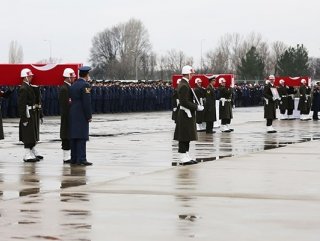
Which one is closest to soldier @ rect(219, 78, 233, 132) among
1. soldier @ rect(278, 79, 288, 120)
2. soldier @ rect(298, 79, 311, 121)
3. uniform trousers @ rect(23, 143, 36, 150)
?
soldier @ rect(278, 79, 288, 120)

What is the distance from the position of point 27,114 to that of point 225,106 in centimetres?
1292

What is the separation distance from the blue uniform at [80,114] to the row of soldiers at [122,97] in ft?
89.0

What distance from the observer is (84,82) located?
1778cm

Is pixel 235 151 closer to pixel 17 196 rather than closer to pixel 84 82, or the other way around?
pixel 84 82

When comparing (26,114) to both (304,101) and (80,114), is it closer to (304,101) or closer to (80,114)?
(80,114)

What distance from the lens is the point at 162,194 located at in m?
13.3

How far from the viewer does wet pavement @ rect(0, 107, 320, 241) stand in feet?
33.4

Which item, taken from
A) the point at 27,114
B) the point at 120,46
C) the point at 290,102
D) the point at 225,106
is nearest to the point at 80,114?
the point at 27,114

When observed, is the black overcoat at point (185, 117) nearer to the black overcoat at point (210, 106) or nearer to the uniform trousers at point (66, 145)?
the uniform trousers at point (66, 145)

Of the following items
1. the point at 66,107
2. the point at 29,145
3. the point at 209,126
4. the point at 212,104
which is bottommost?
the point at 209,126

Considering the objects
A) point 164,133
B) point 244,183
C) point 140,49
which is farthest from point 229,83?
point 140,49

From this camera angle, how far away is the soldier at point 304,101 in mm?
40250

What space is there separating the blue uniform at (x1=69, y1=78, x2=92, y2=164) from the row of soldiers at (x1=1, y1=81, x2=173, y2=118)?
Result: 27.1m

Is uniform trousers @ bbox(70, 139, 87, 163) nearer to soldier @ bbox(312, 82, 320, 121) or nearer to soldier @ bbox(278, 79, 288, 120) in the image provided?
soldier @ bbox(278, 79, 288, 120)
